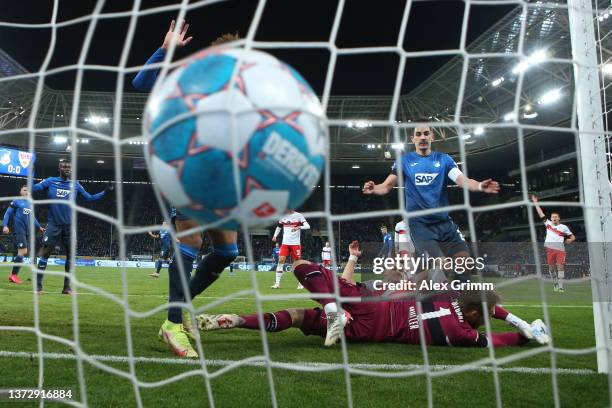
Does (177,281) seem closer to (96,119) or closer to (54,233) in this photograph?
(54,233)

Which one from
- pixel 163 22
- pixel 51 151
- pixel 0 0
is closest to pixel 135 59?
pixel 163 22

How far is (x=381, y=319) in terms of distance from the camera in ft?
10.5

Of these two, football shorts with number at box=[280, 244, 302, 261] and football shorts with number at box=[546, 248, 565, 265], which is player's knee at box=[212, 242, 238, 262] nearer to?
football shorts with number at box=[280, 244, 302, 261]

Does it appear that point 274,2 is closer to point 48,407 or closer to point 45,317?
point 45,317

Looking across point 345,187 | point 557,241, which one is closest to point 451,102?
point 345,187

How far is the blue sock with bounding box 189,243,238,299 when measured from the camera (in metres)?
2.89

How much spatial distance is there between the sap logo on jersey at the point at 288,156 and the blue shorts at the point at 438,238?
9.50 ft

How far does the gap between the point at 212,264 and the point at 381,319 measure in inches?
48.4

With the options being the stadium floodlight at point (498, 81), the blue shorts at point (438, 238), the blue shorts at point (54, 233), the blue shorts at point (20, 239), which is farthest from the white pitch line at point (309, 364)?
the stadium floodlight at point (498, 81)

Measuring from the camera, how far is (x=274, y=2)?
1645cm

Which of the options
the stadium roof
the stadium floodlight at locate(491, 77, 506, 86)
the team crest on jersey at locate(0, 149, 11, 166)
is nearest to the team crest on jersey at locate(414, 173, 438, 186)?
the stadium roof

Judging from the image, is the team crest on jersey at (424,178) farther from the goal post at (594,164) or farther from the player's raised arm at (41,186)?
the player's raised arm at (41,186)

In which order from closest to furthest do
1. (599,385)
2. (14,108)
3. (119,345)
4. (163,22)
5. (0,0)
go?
(599,385)
(119,345)
(0,0)
(163,22)
(14,108)

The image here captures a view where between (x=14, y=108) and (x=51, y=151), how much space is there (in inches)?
146
